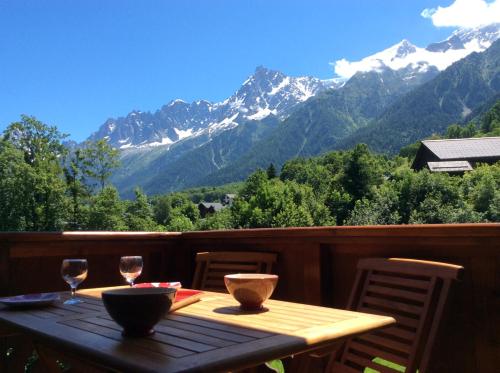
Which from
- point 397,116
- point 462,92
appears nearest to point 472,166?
point 397,116

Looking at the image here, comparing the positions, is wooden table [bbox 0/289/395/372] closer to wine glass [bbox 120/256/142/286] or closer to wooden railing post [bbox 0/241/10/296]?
wine glass [bbox 120/256/142/286]

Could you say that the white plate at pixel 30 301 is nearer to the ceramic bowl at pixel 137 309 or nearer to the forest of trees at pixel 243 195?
the ceramic bowl at pixel 137 309

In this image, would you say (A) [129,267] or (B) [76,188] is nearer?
(A) [129,267]

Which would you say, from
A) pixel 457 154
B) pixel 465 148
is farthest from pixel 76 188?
pixel 465 148

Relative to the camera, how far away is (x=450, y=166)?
153 ft

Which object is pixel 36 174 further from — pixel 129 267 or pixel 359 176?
pixel 359 176

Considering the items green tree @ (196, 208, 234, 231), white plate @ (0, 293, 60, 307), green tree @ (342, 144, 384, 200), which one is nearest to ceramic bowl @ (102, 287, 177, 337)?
white plate @ (0, 293, 60, 307)

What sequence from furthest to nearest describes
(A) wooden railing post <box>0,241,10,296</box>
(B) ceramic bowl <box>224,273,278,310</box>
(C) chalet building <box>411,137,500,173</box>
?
1. (C) chalet building <box>411,137,500,173</box>
2. (A) wooden railing post <box>0,241,10,296</box>
3. (B) ceramic bowl <box>224,273,278,310</box>

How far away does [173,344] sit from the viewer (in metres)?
1.03

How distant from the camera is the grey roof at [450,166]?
45.6m

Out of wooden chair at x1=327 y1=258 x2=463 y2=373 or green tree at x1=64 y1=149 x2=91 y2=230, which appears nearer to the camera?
wooden chair at x1=327 y1=258 x2=463 y2=373

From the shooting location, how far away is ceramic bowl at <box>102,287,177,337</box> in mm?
1064

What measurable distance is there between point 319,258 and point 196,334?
1358 millimetres

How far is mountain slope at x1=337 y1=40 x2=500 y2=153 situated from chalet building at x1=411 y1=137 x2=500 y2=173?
5736 cm
